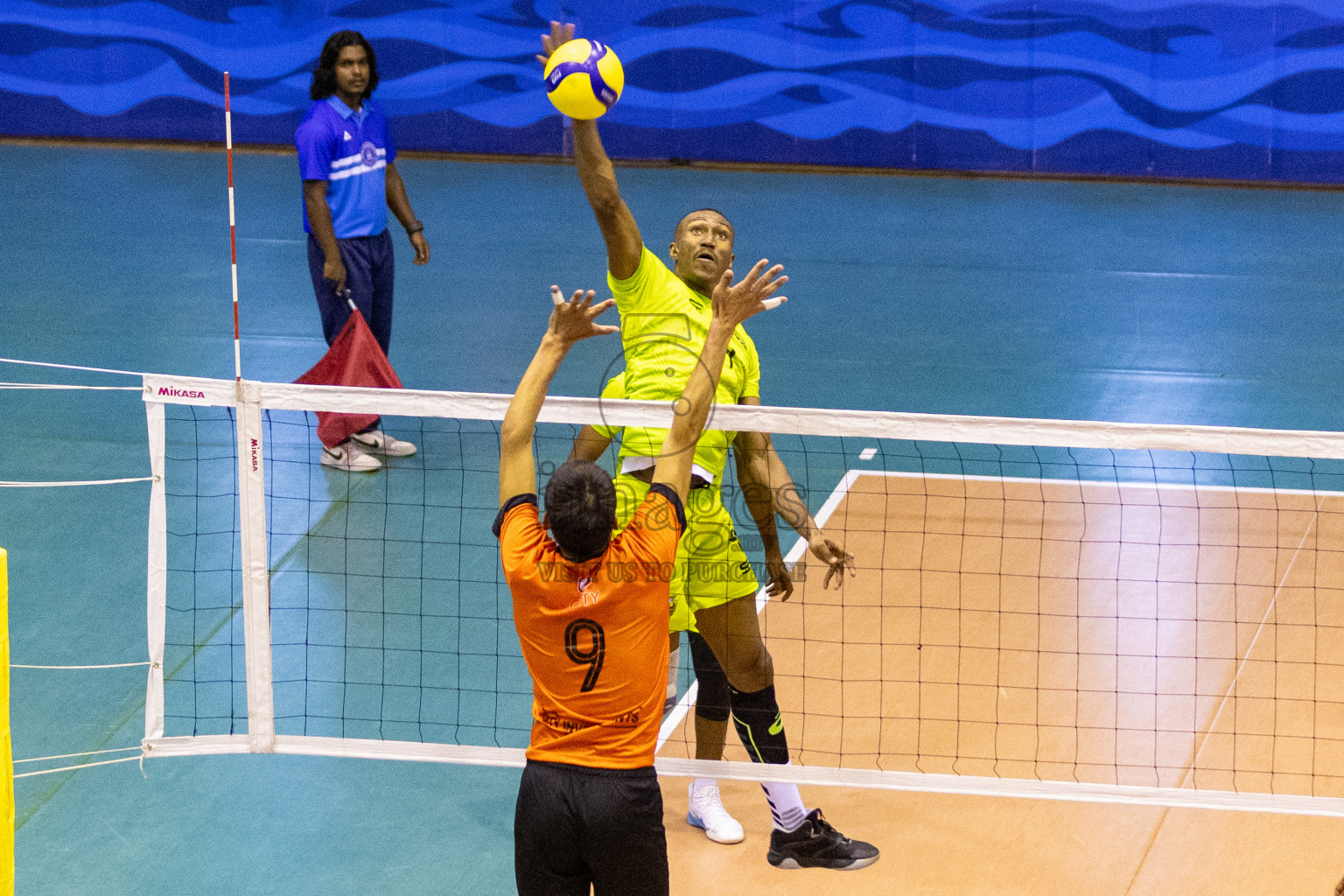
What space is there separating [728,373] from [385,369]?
Result: 4.05 m

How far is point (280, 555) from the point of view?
7.37m

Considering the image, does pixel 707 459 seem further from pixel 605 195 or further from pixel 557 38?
pixel 557 38

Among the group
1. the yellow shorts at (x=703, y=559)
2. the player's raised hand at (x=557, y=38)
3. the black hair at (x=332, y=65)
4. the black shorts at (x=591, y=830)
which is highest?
the black hair at (x=332, y=65)

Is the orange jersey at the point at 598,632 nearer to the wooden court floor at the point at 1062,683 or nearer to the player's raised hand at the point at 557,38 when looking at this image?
the wooden court floor at the point at 1062,683

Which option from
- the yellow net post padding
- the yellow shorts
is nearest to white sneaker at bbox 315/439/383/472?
the yellow shorts

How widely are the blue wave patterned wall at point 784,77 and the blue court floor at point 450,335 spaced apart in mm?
600

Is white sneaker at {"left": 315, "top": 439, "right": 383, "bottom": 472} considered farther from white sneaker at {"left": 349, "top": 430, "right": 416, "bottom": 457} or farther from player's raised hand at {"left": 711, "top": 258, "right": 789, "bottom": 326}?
player's raised hand at {"left": 711, "top": 258, "right": 789, "bottom": 326}

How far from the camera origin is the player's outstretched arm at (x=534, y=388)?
369cm

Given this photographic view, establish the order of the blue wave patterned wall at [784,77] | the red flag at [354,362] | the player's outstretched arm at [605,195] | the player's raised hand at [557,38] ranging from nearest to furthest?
the player's outstretched arm at [605,195], the player's raised hand at [557,38], the red flag at [354,362], the blue wave patterned wall at [784,77]

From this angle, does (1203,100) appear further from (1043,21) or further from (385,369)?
(385,369)

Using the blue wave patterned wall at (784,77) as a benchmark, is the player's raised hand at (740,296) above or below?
below

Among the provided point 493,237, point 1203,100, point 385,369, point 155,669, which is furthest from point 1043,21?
point 155,669

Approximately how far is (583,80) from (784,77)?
13.6 metres

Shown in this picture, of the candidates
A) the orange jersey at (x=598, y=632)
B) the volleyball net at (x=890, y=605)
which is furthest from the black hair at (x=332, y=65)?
the orange jersey at (x=598, y=632)
